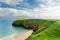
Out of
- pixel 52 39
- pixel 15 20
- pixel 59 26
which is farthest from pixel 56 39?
pixel 15 20

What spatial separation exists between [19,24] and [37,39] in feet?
109

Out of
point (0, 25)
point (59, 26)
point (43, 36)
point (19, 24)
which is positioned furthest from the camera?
point (19, 24)

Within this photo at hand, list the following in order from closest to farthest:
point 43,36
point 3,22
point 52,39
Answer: point 52,39 → point 43,36 → point 3,22

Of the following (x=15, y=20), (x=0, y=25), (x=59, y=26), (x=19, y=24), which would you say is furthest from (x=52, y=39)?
(x=15, y=20)

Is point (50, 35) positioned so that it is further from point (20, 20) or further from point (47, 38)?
point (20, 20)

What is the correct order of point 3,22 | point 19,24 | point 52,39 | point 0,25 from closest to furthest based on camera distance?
point 52,39
point 0,25
point 3,22
point 19,24

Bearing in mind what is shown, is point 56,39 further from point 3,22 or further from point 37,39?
point 3,22

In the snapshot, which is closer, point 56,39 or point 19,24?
point 56,39

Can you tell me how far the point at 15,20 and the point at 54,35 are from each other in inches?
1402

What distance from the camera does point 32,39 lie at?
15555 mm

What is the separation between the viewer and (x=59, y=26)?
1803 cm

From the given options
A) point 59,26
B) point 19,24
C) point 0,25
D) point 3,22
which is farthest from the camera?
point 19,24

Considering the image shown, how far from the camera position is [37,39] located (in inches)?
601

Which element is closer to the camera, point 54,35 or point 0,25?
point 54,35
